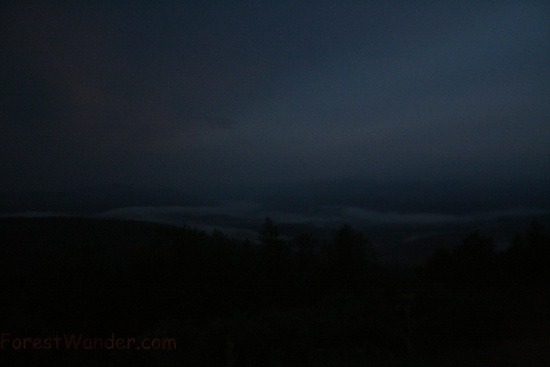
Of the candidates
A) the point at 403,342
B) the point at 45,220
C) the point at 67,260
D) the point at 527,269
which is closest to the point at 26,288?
the point at 67,260

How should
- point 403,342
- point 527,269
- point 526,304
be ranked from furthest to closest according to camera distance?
1. point 527,269
2. point 526,304
3. point 403,342

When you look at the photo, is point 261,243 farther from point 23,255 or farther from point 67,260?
point 23,255

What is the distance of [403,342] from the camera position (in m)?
10.7

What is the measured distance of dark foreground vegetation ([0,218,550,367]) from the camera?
371 inches

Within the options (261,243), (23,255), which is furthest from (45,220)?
(261,243)

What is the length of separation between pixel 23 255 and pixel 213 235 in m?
12.1

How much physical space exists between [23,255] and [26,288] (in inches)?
511

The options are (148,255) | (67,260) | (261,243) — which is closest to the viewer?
(67,260)

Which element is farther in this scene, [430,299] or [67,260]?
[67,260]

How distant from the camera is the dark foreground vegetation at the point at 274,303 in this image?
941 cm

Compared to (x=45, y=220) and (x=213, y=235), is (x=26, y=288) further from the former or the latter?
(x=45, y=220)

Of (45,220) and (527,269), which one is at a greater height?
(45,220)

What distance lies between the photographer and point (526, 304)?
1455 cm

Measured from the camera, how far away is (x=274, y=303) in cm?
2283
